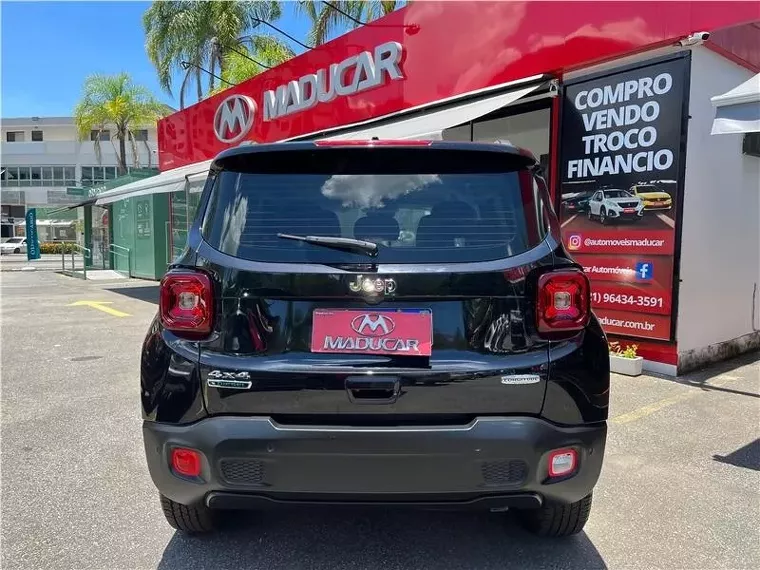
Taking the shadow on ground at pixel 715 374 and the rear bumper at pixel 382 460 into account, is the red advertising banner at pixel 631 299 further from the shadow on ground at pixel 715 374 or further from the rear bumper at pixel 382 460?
the rear bumper at pixel 382 460

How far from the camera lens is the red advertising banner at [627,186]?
5.72m

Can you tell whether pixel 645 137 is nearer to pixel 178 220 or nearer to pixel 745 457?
pixel 745 457

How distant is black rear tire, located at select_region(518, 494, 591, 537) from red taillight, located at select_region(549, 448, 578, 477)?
447 millimetres

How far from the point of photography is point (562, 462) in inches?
83.8

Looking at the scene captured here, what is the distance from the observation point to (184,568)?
247cm

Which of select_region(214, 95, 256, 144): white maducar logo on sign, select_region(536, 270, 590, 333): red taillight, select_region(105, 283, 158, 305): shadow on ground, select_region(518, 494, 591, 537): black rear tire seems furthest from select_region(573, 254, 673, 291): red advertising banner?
select_region(214, 95, 256, 144): white maducar logo on sign

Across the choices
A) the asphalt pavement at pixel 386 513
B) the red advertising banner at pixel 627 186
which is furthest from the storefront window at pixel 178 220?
the red advertising banner at pixel 627 186

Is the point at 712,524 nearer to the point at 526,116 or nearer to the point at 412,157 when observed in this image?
the point at 412,157

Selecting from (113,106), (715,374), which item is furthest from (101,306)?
(113,106)

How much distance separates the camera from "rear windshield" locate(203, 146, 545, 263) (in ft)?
7.20

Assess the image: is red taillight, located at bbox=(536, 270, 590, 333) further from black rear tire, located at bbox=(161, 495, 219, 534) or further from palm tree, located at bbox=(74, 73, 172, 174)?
palm tree, located at bbox=(74, 73, 172, 174)

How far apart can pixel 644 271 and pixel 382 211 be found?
4.58 metres

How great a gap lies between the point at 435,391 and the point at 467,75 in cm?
717

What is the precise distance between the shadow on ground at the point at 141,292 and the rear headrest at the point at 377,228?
11.2m
